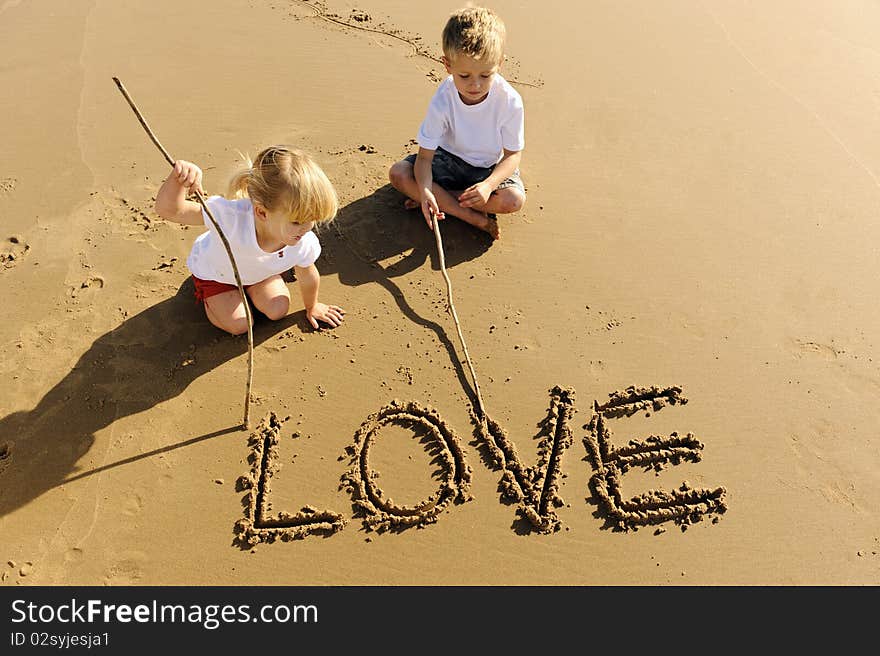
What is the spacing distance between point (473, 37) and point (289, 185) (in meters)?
1.22

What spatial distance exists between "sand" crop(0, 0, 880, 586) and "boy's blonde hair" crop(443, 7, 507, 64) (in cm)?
103

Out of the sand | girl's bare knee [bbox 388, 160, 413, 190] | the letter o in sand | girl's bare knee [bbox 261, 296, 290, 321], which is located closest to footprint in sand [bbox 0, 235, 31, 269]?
the sand

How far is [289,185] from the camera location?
2.88 metres

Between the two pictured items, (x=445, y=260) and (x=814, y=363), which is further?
(x=445, y=260)

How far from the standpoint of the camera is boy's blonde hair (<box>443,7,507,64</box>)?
334cm

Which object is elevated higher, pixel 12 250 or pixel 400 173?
pixel 400 173

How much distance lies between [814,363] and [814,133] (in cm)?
216

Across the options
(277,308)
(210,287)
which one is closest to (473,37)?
(277,308)

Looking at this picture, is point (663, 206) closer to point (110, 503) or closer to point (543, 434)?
point (543, 434)

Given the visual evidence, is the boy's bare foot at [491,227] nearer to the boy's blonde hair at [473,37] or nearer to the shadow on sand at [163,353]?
the shadow on sand at [163,353]

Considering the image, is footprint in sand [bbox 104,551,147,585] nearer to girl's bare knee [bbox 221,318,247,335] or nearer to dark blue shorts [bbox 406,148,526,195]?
girl's bare knee [bbox 221,318,247,335]

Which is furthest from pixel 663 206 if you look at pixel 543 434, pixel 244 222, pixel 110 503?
pixel 110 503

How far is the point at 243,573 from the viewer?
2758 millimetres

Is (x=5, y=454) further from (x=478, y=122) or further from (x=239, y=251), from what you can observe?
(x=478, y=122)
